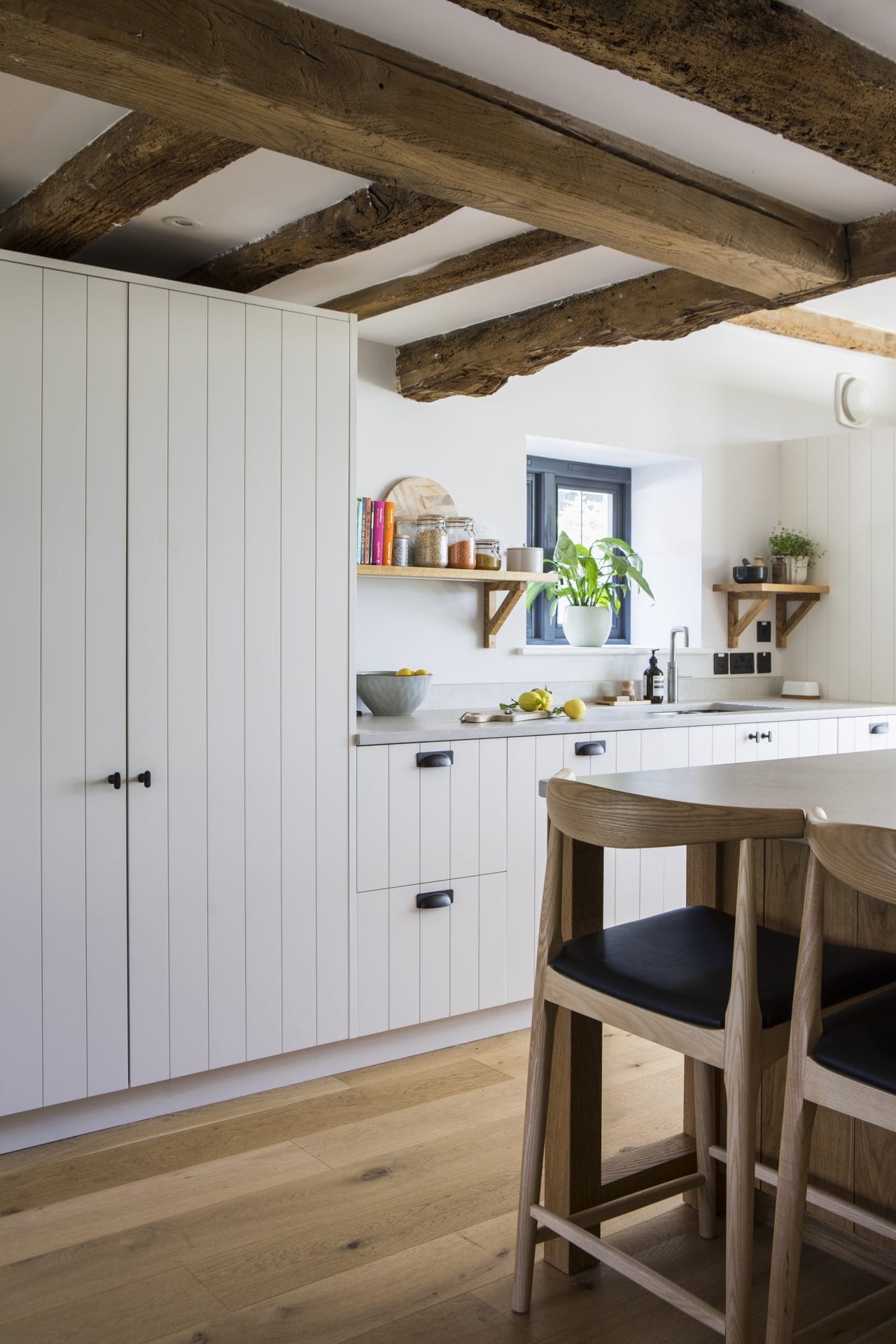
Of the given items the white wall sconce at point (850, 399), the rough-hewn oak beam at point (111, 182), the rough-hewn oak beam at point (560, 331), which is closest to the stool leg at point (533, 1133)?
the rough-hewn oak beam at point (111, 182)

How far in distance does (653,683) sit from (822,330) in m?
1.58

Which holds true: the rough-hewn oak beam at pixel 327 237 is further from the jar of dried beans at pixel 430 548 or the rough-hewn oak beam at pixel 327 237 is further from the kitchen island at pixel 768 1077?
the kitchen island at pixel 768 1077

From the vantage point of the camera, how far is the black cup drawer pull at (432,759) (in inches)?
124

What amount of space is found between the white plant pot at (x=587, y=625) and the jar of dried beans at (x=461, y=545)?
0.77 meters

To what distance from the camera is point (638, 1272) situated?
5.59 ft

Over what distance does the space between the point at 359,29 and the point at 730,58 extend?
2.00 feet

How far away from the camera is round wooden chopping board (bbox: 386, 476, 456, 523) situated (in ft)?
12.7

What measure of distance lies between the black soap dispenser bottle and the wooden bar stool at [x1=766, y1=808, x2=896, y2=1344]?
9.47ft

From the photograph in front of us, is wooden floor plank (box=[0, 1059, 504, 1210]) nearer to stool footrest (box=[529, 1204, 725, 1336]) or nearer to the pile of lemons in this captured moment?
stool footrest (box=[529, 1204, 725, 1336])

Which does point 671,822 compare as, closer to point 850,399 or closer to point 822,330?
point 822,330

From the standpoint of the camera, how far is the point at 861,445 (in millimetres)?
4770

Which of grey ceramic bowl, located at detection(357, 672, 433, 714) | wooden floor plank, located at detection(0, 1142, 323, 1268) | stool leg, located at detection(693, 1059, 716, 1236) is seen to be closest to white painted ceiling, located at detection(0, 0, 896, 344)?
grey ceramic bowl, located at detection(357, 672, 433, 714)

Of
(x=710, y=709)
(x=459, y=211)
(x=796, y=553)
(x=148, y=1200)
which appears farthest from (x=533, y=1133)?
(x=796, y=553)

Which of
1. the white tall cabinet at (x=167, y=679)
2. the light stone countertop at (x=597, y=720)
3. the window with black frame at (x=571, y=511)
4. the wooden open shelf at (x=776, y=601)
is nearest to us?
the white tall cabinet at (x=167, y=679)
